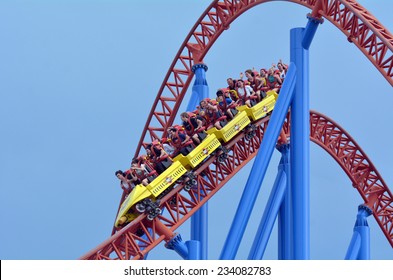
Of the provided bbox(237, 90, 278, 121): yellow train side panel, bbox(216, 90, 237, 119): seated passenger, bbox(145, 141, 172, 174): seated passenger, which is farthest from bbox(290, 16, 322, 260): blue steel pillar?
bbox(145, 141, 172, 174): seated passenger

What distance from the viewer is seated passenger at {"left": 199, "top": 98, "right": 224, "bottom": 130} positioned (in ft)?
38.0

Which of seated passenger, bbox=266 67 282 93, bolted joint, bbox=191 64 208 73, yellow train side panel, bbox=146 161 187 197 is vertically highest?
bolted joint, bbox=191 64 208 73

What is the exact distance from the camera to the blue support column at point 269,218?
1153 cm

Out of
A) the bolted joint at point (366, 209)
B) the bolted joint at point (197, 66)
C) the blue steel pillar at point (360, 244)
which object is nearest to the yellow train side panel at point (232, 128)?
the bolted joint at point (197, 66)

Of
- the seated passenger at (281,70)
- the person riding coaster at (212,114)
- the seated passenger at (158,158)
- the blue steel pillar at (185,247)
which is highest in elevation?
the seated passenger at (281,70)

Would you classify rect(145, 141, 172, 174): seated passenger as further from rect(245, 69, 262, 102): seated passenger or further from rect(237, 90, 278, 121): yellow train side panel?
rect(245, 69, 262, 102): seated passenger

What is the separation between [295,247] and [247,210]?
0.59 meters

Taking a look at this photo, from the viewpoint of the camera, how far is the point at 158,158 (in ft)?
37.1

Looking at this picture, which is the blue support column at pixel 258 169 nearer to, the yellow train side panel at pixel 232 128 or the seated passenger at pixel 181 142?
the yellow train side panel at pixel 232 128

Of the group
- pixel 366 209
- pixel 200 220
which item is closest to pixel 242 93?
pixel 200 220

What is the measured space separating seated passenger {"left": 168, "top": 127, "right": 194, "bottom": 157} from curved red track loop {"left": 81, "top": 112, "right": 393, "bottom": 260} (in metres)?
0.23

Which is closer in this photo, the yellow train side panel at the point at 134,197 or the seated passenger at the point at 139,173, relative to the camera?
the yellow train side panel at the point at 134,197

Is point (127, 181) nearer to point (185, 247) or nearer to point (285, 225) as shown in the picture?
point (185, 247)

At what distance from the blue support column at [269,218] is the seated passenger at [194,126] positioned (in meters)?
1.11
